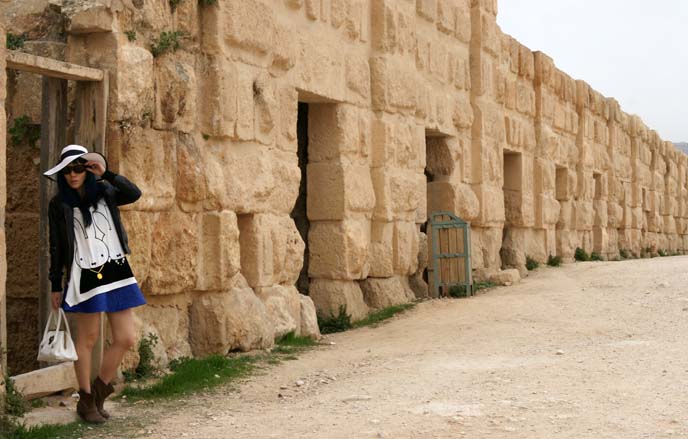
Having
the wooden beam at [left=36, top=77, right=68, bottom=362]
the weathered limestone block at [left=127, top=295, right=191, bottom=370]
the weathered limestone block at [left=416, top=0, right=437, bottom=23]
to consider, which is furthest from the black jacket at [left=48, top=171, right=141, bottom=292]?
the weathered limestone block at [left=416, top=0, right=437, bottom=23]

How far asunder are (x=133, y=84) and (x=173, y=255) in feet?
4.23

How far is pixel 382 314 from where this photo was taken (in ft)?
32.4

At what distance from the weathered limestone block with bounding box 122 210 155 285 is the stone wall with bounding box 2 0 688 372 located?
0.01 meters

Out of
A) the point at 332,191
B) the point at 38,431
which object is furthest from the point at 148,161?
the point at 332,191

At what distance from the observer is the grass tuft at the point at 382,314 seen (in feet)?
31.2

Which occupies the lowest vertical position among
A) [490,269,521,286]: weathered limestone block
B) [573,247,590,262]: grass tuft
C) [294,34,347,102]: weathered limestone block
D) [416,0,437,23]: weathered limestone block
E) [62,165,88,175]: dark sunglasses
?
[490,269,521,286]: weathered limestone block

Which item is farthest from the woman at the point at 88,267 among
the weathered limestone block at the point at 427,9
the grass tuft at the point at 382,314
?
the weathered limestone block at the point at 427,9

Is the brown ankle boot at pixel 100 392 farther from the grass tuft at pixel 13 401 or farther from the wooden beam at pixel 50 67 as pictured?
the wooden beam at pixel 50 67

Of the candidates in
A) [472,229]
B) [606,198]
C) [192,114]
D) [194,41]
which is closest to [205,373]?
[192,114]

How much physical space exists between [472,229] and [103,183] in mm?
8617

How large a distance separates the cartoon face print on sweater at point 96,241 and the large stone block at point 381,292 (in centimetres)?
529

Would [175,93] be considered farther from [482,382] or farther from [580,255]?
[580,255]

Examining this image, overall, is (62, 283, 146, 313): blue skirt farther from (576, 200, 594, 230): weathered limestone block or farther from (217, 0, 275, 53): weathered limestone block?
(576, 200, 594, 230): weathered limestone block

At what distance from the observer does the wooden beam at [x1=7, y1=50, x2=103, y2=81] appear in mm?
5245
